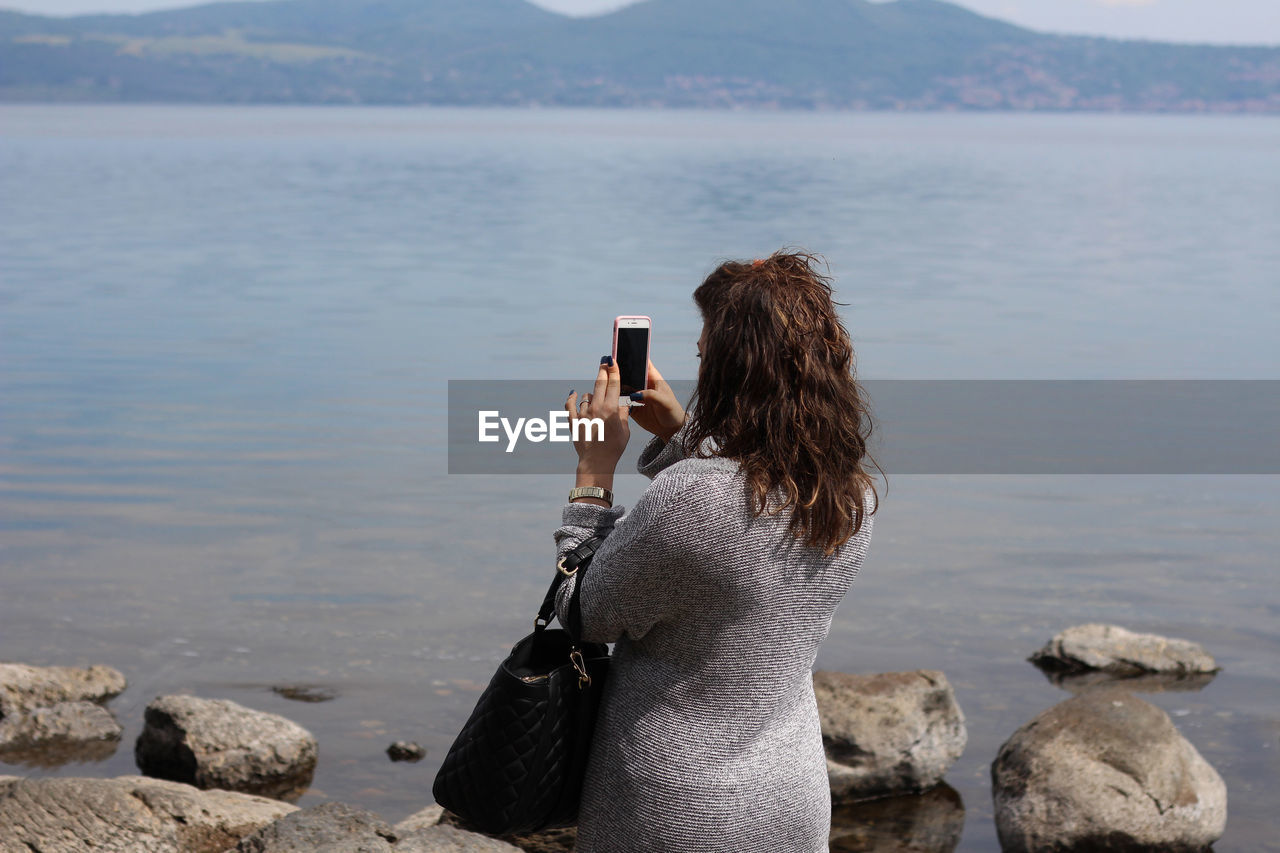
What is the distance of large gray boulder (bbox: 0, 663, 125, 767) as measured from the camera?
729cm

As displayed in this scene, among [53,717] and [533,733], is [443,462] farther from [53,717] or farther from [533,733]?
[533,733]

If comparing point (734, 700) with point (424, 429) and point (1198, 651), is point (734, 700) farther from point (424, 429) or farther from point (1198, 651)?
point (424, 429)

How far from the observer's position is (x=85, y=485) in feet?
42.6

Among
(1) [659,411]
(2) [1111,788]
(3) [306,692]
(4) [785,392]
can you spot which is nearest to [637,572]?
→ (4) [785,392]

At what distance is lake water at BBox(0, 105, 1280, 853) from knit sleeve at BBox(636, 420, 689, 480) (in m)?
4.24

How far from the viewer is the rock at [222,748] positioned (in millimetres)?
6906

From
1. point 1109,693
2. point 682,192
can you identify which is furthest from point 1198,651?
point 682,192

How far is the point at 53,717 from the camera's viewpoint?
752 cm

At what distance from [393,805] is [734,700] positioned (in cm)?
456

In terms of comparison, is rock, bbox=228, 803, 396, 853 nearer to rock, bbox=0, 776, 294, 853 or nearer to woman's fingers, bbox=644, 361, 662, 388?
rock, bbox=0, 776, 294, 853

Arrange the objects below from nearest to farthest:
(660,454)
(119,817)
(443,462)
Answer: (660,454) → (119,817) → (443,462)

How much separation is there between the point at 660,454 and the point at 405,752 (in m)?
4.86

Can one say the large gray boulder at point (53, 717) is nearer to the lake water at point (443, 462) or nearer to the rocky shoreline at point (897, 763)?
the rocky shoreline at point (897, 763)

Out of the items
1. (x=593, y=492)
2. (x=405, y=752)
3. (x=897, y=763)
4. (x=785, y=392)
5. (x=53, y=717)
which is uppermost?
(x=785, y=392)
